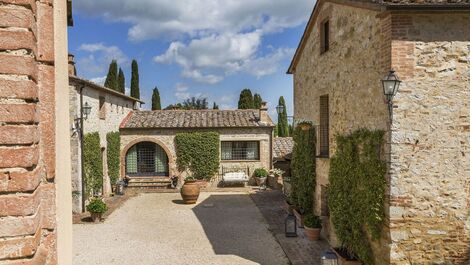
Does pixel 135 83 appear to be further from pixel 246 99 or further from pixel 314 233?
pixel 314 233

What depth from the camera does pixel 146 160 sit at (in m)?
21.9

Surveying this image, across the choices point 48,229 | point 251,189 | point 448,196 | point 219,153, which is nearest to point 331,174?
point 448,196

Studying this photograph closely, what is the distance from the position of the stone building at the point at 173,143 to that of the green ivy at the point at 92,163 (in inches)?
174

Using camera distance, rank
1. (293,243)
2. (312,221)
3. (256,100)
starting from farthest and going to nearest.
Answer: (256,100), (312,221), (293,243)

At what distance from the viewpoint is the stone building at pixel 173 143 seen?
21031mm

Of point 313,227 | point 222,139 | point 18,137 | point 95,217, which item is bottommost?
point 95,217

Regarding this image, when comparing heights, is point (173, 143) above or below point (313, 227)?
above

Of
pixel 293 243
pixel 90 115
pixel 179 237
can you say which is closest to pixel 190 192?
pixel 179 237

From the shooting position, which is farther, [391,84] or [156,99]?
[156,99]

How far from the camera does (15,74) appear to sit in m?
1.54

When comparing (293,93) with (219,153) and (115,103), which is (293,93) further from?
(115,103)

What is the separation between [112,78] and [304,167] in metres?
27.7

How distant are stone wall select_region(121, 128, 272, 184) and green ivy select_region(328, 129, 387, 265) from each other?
1149cm

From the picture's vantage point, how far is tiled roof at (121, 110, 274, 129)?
2108 centimetres
